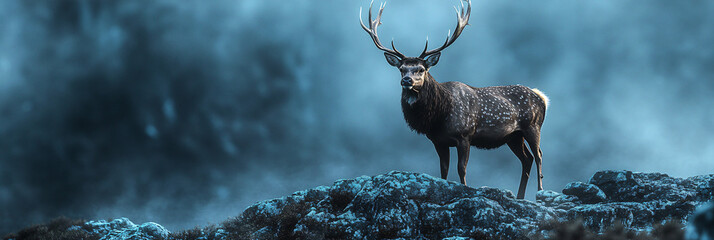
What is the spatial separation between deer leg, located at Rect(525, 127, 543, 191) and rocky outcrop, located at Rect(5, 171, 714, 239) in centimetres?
129

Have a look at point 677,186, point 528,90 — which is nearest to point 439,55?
point 528,90

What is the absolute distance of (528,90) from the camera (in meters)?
14.0

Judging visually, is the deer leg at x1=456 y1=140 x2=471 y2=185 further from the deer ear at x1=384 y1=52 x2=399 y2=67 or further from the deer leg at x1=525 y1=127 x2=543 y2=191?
the deer leg at x1=525 y1=127 x2=543 y2=191

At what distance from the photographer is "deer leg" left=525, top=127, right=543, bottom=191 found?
527 inches

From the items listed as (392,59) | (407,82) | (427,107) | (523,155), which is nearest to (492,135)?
(523,155)

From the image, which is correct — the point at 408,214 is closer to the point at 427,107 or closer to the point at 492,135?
the point at 427,107

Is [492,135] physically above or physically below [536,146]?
below

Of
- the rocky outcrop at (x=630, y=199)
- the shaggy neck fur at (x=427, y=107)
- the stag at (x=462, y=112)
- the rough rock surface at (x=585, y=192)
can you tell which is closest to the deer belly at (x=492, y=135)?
the stag at (x=462, y=112)

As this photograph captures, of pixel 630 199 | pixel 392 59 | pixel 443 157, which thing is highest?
pixel 392 59

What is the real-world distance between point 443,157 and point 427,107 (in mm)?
1261

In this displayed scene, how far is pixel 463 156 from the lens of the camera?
11.5m

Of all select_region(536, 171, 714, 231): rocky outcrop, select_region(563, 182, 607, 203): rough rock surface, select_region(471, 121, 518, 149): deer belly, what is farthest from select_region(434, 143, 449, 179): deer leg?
select_region(563, 182, 607, 203): rough rock surface

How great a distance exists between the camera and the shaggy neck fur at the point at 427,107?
11.5 meters

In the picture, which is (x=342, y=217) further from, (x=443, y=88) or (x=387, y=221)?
(x=443, y=88)
